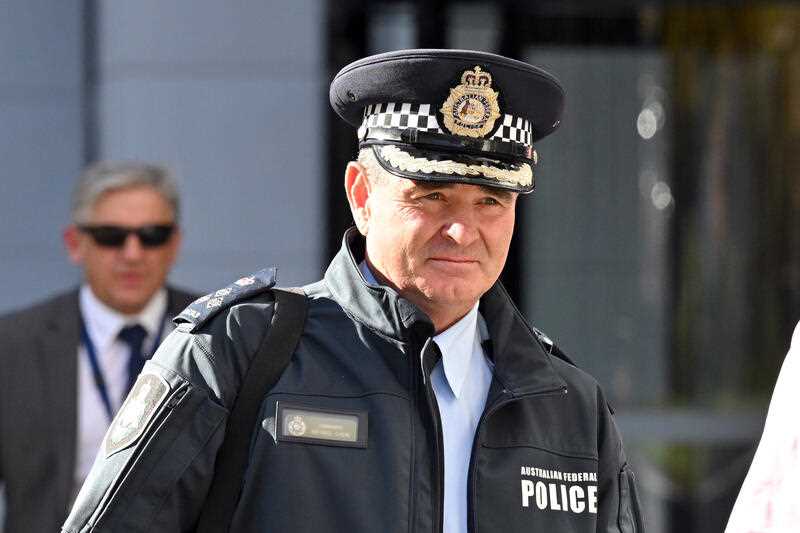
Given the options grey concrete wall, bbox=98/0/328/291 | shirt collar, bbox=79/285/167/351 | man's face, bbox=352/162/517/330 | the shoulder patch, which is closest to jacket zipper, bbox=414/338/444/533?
man's face, bbox=352/162/517/330

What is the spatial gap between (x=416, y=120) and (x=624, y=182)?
500 centimetres

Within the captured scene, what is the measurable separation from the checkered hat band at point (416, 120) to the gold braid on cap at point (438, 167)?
6cm

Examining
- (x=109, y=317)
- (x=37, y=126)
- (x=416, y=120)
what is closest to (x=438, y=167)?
(x=416, y=120)

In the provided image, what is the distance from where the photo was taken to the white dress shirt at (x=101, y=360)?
4402mm

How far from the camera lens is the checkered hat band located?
2.70 meters

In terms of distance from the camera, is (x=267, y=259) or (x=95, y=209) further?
(x=267, y=259)

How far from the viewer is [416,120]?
107 inches

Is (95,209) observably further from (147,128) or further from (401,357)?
(401,357)

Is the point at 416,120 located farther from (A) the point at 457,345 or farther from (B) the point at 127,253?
(B) the point at 127,253

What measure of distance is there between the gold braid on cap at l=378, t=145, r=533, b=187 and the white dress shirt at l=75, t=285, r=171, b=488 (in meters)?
2.07

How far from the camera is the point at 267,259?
22.5 feet

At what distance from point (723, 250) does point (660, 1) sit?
1.42m

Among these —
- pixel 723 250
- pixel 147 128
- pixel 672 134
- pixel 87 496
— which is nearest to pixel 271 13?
pixel 147 128

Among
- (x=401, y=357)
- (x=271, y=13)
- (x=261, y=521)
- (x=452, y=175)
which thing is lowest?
(x=261, y=521)
